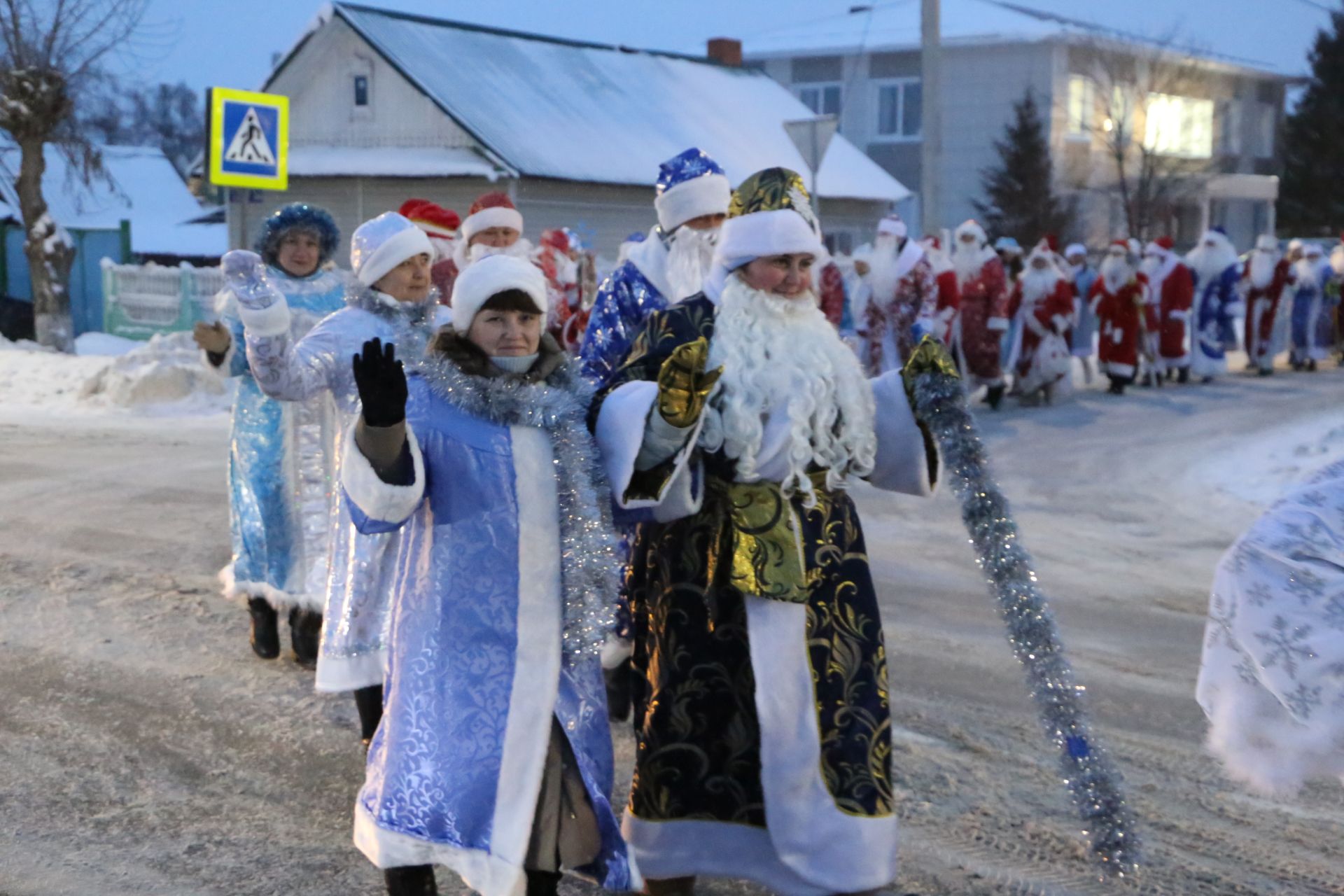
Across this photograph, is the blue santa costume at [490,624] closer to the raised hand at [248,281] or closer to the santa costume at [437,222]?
the raised hand at [248,281]

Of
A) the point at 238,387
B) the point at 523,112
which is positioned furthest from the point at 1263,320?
the point at 238,387

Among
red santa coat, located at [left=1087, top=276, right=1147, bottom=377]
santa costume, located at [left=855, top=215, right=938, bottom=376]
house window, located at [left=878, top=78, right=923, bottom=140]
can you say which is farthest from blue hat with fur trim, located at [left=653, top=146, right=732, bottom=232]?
house window, located at [left=878, top=78, right=923, bottom=140]

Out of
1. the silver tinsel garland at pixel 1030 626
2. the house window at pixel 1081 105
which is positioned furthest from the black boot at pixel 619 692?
the house window at pixel 1081 105

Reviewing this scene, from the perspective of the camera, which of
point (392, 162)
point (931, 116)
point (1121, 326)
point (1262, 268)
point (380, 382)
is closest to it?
point (380, 382)

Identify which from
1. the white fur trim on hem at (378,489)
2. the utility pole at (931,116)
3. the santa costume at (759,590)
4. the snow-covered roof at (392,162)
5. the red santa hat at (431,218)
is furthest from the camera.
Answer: the snow-covered roof at (392,162)

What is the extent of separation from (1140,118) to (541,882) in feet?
132

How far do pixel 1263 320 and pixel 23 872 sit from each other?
19.5m

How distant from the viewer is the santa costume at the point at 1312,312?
71.8 feet

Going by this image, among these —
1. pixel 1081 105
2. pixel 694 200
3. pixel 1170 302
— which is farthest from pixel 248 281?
pixel 1081 105

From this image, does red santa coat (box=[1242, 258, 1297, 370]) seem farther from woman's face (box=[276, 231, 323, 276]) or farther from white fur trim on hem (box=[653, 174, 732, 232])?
woman's face (box=[276, 231, 323, 276])

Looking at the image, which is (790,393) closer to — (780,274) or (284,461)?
(780,274)

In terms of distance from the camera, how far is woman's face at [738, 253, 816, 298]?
4.13 m

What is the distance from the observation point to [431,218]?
8.67 m

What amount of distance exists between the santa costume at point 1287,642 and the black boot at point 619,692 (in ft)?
9.15
